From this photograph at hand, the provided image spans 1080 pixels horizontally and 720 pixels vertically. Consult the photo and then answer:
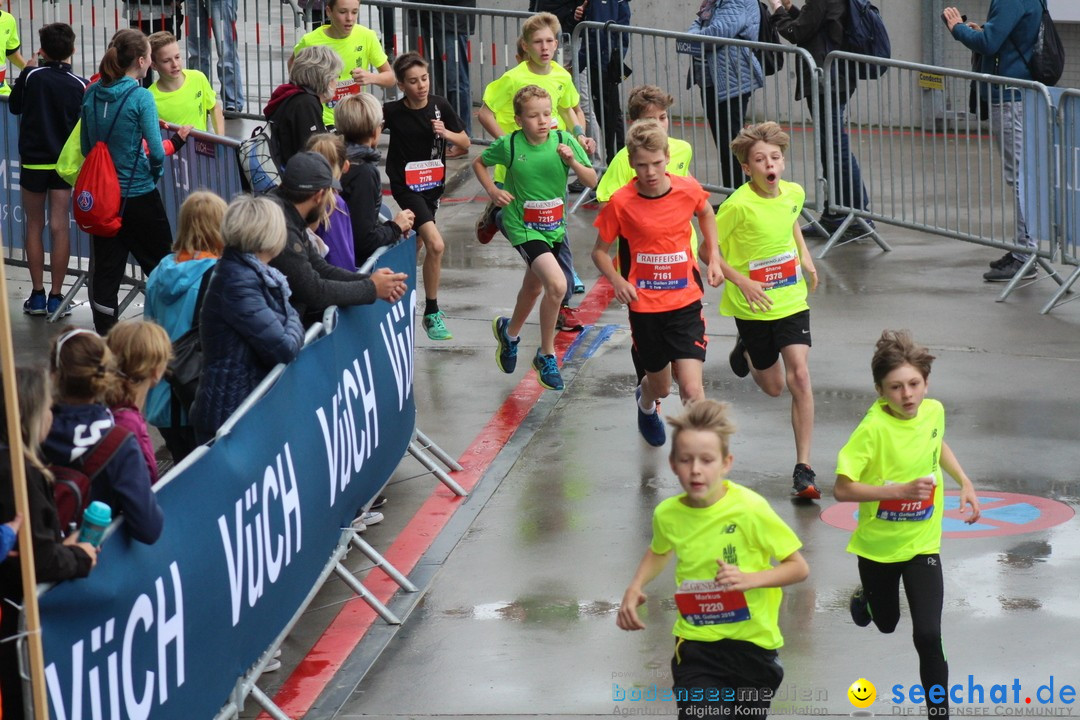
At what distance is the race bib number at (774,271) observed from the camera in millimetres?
8305

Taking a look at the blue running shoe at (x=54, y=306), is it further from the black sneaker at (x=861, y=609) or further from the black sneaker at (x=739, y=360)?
the black sneaker at (x=861, y=609)

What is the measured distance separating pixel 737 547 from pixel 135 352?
2.12 metres

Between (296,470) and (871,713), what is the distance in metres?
2.26

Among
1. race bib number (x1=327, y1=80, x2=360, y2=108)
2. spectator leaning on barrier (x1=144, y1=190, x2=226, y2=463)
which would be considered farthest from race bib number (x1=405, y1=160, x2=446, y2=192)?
spectator leaning on barrier (x1=144, y1=190, x2=226, y2=463)

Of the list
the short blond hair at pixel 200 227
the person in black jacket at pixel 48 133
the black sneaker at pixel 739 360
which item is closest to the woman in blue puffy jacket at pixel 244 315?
the short blond hair at pixel 200 227

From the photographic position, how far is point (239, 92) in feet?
55.0

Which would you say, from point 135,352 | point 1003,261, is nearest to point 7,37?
point 1003,261

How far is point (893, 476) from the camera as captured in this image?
571cm

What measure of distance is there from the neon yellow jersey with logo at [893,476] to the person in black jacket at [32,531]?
2.67 meters

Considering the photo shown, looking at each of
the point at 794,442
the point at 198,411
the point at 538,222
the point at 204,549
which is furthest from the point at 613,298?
the point at 204,549

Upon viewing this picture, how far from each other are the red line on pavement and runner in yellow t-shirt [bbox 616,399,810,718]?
1659 millimetres

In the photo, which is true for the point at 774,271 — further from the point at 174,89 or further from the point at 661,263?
the point at 174,89

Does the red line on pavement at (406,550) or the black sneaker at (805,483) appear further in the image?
the black sneaker at (805,483)

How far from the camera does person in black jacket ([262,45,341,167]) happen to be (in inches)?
377
